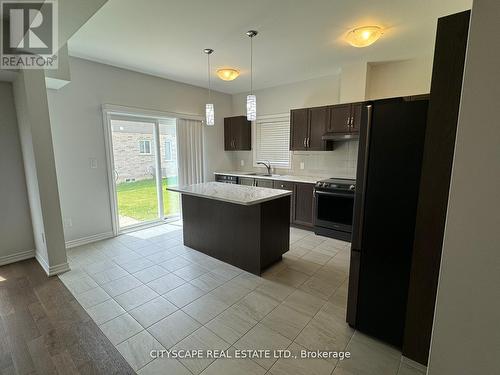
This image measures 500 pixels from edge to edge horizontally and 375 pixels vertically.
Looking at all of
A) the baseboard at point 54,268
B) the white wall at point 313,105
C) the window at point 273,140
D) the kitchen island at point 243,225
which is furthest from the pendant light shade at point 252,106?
the baseboard at point 54,268

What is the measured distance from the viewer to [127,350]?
1729 mm

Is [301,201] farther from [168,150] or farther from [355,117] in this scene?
[168,150]

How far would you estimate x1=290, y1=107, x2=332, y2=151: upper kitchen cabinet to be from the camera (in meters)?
4.04

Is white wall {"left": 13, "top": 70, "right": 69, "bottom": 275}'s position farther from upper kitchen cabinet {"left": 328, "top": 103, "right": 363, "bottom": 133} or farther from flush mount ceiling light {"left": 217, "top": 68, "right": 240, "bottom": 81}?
upper kitchen cabinet {"left": 328, "top": 103, "right": 363, "bottom": 133}

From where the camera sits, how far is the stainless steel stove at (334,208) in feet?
11.9

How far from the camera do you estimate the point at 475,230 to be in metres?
0.78

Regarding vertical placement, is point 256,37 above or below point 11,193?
above

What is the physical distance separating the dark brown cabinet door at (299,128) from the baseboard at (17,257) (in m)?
4.47

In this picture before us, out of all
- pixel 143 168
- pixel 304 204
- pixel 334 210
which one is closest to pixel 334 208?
pixel 334 210

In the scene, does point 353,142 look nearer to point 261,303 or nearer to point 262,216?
point 262,216

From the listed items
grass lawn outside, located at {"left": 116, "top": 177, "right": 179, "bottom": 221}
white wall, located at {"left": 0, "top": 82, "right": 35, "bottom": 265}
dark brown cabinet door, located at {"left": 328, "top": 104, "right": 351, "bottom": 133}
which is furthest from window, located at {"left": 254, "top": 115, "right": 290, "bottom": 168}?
white wall, located at {"left": 0, "top": 82, "right": 35, "bottom": 265}

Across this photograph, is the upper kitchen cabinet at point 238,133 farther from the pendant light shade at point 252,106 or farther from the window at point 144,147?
the pendant light shade at point 252,106

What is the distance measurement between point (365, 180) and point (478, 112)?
1.02 meters

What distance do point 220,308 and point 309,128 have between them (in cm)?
332
